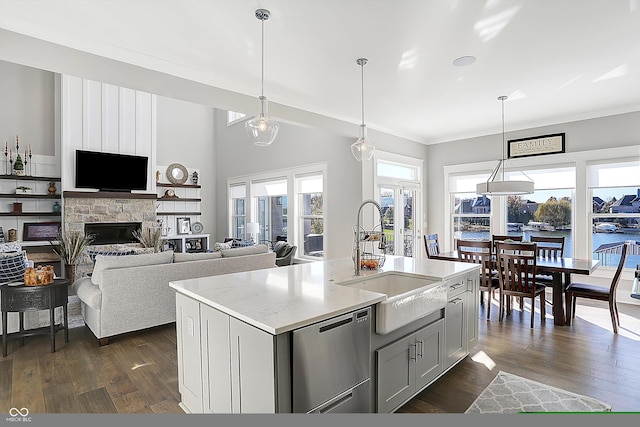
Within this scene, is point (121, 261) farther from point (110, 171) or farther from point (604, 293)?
point (604, 293)

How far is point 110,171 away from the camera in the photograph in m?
6.87

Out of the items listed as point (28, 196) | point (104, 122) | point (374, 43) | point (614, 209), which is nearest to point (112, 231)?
point (28, 196)

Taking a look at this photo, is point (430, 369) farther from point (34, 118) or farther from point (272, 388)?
point (34, 118)

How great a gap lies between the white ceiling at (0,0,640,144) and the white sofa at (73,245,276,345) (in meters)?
2.00

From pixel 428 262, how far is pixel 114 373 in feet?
9.46

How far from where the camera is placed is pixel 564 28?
277 centimetres

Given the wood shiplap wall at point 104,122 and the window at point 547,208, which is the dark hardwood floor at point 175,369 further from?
the wood shiplap wall at point 104,122

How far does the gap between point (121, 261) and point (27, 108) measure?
18.5ft

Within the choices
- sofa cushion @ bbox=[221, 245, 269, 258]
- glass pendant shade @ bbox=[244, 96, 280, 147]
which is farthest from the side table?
glass pendant shade @ bbox=[244, 96, 280, 147]

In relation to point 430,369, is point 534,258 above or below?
above

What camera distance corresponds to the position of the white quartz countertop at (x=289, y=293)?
61.0 inches

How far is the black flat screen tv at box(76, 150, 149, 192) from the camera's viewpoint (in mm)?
6559

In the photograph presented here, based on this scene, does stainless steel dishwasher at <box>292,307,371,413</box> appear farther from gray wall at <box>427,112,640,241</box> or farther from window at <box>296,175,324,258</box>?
gray wall at <box>427,112,640,241</box>

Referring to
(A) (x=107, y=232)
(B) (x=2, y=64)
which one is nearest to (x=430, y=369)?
(A) (x=107, y=232)
